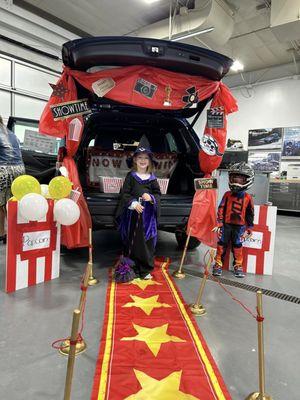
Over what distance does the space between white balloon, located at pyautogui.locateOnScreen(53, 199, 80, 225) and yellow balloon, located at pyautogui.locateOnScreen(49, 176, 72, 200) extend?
3.2 inches

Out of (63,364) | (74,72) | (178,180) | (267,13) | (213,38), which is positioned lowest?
(63,364)

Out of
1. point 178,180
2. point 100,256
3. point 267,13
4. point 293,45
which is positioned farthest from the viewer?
point 293,45

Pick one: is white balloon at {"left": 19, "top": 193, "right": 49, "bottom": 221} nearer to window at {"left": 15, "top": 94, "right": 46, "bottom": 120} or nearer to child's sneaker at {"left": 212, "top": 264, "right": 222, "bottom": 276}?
child's sneaker at {"left": 212, "top": 264, "right": 222, "bottom": 276}

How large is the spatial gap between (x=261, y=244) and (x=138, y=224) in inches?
49.0

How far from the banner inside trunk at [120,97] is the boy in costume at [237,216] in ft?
0.98

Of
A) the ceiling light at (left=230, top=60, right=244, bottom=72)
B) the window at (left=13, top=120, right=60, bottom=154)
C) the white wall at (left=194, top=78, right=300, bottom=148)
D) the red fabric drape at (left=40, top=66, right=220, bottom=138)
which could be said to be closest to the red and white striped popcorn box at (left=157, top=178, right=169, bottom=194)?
the red fabric drape at (left=40, top=66, right=220, bottom=138)

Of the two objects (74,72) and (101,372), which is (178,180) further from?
(101,372)

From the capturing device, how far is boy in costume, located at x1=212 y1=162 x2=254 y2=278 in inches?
114

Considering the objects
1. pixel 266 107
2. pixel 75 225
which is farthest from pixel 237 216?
pixel 266 107

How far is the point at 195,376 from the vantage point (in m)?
1.38

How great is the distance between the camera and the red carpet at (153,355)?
128cm

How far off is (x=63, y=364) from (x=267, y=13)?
23.9ft

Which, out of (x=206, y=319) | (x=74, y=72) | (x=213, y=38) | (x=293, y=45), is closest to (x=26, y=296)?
(x=206, y=319)

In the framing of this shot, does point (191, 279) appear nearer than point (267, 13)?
Yes
